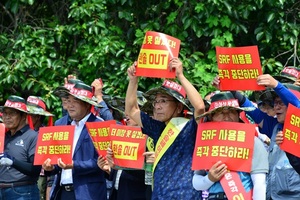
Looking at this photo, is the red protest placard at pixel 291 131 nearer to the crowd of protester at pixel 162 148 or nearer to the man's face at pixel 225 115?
the crowd of protester at pixel 162 148

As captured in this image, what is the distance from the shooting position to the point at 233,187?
6172mm

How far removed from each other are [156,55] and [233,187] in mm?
1399

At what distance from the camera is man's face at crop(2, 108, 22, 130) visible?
884 cm

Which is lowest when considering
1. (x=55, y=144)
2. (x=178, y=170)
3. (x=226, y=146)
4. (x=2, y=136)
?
(x=178, y=170)

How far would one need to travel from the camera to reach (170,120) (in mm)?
7008

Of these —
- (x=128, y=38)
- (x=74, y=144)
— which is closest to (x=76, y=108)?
(x=74, y=144)

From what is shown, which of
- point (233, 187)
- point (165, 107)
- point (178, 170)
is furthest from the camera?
point (165, 107)

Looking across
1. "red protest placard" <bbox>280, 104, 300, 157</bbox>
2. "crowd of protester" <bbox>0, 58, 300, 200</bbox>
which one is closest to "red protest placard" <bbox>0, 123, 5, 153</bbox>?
"crowd of protester" <bbox>0, 58, 300, 200</bbox>

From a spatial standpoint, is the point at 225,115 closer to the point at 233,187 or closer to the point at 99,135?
the point at 233,187

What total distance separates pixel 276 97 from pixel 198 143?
3.03ft

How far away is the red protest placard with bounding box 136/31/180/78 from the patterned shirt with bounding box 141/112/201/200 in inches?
19.1

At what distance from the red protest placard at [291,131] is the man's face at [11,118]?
11.1 ft

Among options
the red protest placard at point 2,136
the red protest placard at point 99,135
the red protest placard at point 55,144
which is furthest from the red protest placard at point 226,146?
the red protest placard at point 2,136

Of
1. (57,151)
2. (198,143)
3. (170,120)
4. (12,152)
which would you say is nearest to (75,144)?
(57,151)
